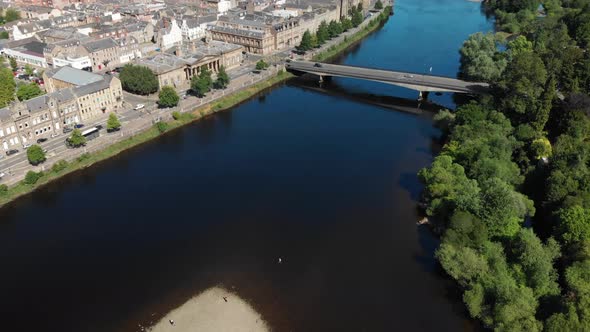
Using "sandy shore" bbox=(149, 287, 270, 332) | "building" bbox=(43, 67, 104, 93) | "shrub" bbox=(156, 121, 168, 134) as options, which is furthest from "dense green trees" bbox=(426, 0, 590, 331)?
"building" bbox=(43, 67, 104, 93)

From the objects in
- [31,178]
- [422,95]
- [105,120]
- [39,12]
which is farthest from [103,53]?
[422,95]

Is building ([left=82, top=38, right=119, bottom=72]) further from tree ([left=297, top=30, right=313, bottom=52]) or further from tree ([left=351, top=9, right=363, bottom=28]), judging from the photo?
tree ([left=351, top=9, right=363, bottom=28])

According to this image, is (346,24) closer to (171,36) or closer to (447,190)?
(171,36)

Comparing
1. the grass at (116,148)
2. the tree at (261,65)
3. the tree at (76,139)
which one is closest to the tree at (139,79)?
the grass at (116,148)

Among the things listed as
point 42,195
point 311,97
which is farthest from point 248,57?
point 42,195

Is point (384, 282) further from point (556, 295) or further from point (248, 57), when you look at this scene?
point (248, 57)

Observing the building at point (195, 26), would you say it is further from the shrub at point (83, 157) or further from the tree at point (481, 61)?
the tree at point (481, 61)
